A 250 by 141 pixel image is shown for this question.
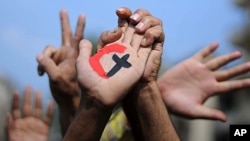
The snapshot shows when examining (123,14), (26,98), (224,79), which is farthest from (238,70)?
(26,98)

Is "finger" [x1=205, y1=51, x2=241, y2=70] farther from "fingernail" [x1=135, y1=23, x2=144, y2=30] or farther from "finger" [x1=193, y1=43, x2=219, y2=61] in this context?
"fingernail" [x1=135, y1=23, x2=144, y2=30]

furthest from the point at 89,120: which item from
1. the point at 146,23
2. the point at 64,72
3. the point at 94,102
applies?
the point at 64,72

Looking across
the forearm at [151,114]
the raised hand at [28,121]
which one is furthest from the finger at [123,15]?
the raised hand at [28,121]

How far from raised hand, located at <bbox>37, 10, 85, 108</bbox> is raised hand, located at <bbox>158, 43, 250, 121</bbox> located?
1.18ft

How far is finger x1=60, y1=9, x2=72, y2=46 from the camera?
130 inches

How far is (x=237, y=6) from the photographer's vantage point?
15227 mm

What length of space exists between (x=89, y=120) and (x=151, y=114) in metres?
0.22

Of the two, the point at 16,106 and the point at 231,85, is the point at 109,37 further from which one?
the point at 16,106

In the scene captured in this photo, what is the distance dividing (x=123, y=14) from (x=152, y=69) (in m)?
0.20

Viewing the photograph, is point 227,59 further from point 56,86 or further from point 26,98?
point 26,98

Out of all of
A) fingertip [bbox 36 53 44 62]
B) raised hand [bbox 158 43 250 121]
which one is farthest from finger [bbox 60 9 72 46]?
raised hand [bbox 158 43 250 121]

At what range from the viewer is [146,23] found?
2455 mm

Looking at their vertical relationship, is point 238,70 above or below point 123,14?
below

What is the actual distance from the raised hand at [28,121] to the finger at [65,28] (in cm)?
28
